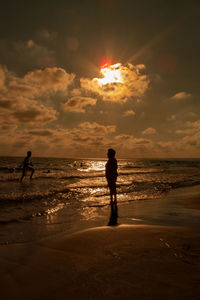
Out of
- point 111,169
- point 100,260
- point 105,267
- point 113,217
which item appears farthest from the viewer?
point 111,169

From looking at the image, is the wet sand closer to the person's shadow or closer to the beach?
the beach

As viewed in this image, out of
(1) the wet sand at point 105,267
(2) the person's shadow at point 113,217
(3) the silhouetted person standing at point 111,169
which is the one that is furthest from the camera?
(3) the silhouetted person standing at point 111,169

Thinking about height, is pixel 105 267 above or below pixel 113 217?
above

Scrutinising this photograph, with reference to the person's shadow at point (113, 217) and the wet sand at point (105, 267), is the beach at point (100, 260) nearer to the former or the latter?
the wet sand at point (105, 267)

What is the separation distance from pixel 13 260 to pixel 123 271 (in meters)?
2.21

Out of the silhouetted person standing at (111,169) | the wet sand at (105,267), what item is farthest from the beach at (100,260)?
the silhouetted person standing at (111,169)

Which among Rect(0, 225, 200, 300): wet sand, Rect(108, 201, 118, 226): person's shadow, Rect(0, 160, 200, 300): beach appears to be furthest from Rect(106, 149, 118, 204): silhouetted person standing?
Rect(0, 225, 200, 300): wet sand

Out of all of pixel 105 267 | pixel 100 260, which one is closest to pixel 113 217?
pixel 100 260

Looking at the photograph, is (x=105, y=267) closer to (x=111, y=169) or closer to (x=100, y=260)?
(x=100, y=260)

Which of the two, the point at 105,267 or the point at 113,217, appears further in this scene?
the point at 113,217

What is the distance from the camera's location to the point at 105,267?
345 centimetres

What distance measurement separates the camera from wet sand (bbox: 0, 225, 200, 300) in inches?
109

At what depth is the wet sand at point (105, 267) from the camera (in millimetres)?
2781

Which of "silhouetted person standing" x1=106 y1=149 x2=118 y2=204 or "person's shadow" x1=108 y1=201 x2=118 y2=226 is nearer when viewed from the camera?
"person's shadow" x1=108 y1=201 x2=118 y2=226
